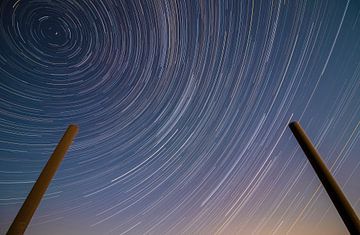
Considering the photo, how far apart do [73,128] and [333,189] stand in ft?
23.8

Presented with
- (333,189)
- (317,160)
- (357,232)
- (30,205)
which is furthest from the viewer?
(317,160)

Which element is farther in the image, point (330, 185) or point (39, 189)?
point (330, 185)

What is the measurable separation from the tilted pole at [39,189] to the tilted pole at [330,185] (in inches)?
269

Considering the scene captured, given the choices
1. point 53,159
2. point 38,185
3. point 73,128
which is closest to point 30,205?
point 38,185

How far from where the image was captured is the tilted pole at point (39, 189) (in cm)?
489

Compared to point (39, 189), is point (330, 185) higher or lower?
lower

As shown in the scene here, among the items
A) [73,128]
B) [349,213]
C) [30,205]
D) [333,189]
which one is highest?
[73,128]

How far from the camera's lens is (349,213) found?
20.1ft

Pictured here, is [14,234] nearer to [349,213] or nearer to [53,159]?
[53,159]

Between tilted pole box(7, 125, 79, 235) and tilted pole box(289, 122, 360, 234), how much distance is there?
22.4 ft

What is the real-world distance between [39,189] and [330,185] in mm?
7302

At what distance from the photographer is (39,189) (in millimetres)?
5488

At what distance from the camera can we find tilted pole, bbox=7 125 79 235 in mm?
4891

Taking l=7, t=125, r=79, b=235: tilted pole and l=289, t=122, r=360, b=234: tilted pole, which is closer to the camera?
l=7, t=125, r=79, b=235: tilted pole
